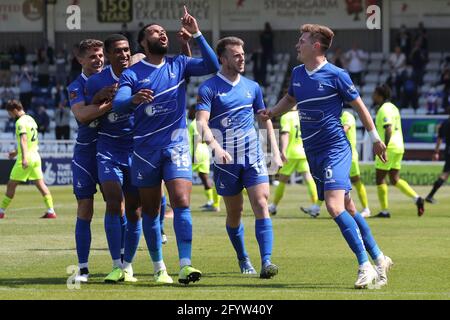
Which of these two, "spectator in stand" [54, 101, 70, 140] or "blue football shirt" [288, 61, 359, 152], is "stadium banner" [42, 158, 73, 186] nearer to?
"spectator in stand" [54, 101, 70, 140]

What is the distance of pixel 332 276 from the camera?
12.5 meters

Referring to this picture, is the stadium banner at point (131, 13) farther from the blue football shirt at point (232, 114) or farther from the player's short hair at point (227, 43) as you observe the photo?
the blue football shirt at point (232, 114)

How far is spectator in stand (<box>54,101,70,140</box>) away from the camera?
41.4 metres

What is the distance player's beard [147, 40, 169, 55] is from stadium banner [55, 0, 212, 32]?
3542cm

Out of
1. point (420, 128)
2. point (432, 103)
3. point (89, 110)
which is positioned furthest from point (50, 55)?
point (89, 110)

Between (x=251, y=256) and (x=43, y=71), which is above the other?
(x=43, y=71)

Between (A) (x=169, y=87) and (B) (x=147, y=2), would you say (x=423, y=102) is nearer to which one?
(B) (x=147, y=2)

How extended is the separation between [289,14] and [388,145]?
84.8ft

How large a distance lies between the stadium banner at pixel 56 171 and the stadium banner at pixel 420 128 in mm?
10796

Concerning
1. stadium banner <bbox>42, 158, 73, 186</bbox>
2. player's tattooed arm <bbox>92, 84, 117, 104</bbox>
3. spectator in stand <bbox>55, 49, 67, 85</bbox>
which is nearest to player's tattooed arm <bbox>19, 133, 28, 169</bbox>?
player's tattooed arm <bbox>92, 84, 117, 104</bbox>

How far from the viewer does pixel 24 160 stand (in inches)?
887

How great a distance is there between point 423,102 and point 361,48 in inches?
189

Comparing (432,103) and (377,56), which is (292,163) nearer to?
(432,103)
